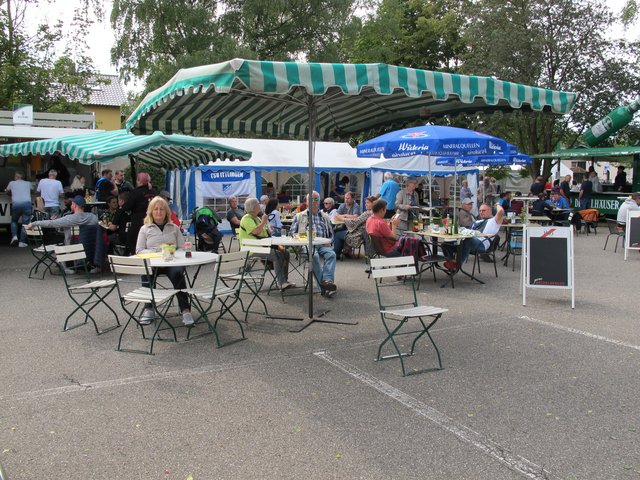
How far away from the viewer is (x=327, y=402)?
13.4 feet

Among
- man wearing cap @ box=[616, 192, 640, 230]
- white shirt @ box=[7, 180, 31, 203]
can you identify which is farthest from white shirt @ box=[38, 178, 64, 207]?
man wearing cap @ box=[616, 192, 640, 230]

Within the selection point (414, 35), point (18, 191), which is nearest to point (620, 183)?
point (414, 35)

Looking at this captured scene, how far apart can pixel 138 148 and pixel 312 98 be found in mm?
5011

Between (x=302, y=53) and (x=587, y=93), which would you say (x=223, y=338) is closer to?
(x=302, y=53)

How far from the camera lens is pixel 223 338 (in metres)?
5.71

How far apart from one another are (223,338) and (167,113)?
2749 mm

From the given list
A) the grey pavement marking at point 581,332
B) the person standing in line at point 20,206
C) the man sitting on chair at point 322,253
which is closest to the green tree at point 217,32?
the person standing in line at point 20,206

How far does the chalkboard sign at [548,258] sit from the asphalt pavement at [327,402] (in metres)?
0.55

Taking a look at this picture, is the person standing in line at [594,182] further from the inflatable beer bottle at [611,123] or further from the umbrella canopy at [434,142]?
the umbrella canopy at [434,142]

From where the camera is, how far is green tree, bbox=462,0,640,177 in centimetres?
2311

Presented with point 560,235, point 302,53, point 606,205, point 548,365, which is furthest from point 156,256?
point 302,53

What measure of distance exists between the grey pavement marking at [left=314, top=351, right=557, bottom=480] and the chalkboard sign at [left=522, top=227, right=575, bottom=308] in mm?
3340

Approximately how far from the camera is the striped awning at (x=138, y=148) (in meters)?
9.74

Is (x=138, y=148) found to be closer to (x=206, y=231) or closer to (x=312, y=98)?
(x=206, y=231)
